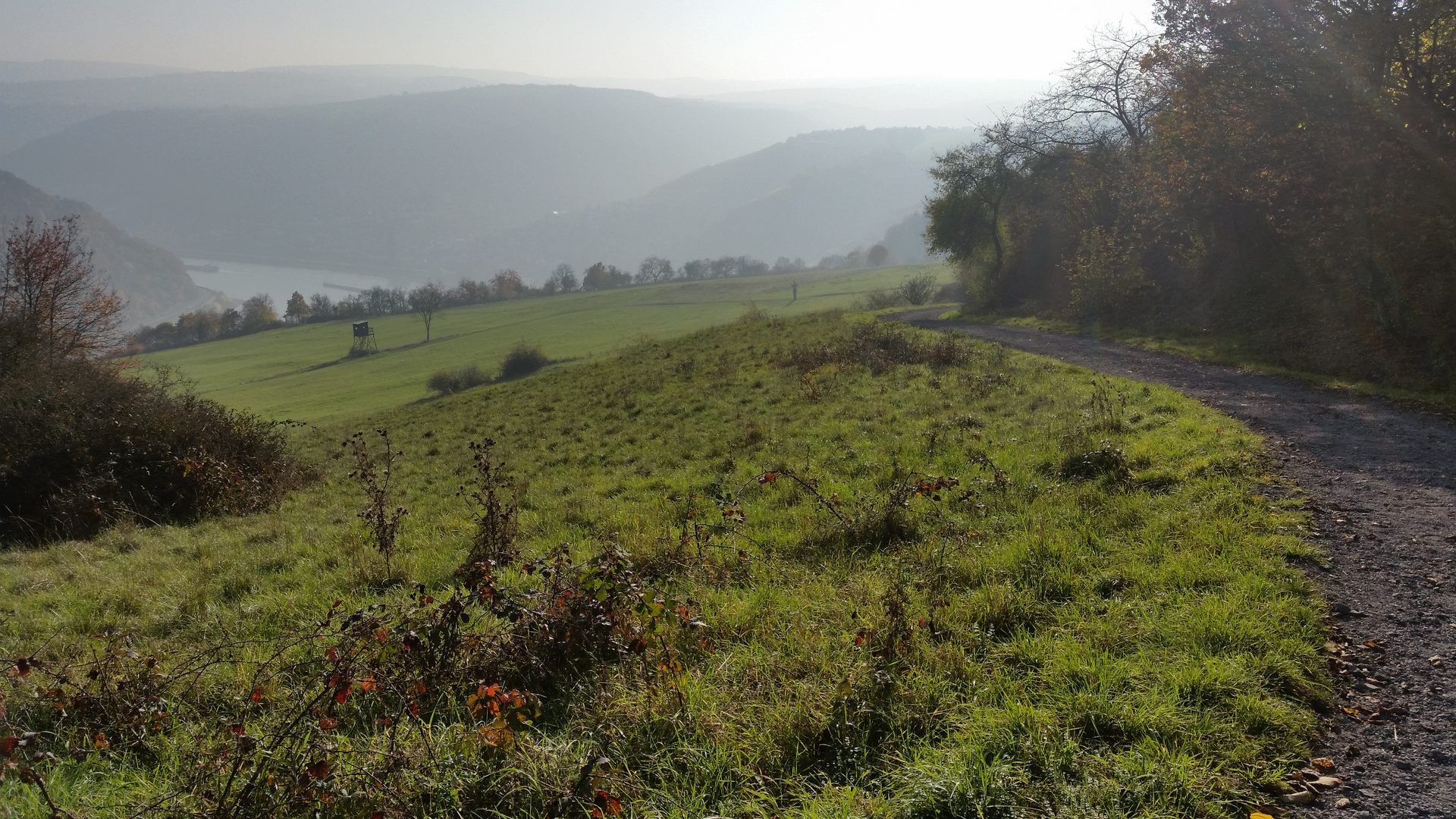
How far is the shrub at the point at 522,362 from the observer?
171ft

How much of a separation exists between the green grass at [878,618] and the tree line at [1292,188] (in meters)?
6.95

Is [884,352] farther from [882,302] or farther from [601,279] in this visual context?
[601,279]

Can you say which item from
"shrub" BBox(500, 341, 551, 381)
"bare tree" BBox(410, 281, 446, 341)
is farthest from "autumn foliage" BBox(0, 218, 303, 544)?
"bare tree" BBox(410, 281, 446, 341)

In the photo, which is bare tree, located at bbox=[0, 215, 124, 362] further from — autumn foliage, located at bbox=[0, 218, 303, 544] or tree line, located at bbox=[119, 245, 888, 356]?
tree line, located at bbox=[119, 245, 888, 356]

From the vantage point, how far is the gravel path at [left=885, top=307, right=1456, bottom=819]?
131 inches

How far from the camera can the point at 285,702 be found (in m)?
4.50

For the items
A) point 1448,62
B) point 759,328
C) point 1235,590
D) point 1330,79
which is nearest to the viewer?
point 1235,590

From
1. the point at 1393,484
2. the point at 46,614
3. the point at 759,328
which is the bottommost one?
the point at 46,614

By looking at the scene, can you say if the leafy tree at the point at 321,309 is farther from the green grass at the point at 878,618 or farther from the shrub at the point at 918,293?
the green grass at the point at 878,618

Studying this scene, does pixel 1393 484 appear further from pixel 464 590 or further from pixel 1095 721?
pixel 464 590

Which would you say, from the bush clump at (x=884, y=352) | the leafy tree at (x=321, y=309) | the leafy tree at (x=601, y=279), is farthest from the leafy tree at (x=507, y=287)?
the bush clump at (x=884, y=352)

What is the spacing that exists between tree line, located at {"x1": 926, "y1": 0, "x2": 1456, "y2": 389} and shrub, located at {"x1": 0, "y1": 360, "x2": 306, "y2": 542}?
24311 millimetres

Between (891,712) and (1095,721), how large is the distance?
1115 millimetres

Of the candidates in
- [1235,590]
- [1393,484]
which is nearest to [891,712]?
[1235,590]
